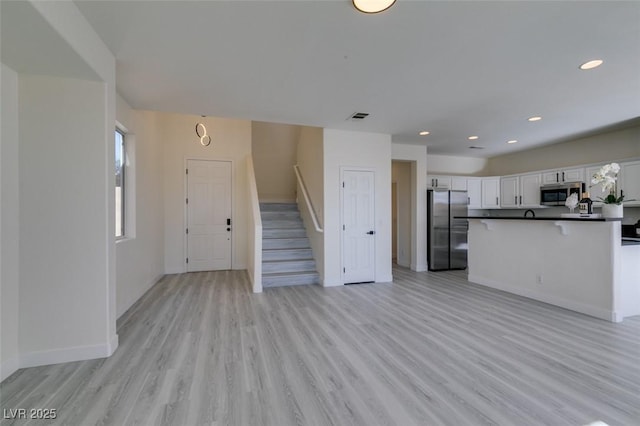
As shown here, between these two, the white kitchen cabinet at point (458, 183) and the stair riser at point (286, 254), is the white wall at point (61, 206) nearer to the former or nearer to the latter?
the stair riser at point (286, 254)

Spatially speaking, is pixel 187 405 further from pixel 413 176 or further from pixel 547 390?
pixel 413 176

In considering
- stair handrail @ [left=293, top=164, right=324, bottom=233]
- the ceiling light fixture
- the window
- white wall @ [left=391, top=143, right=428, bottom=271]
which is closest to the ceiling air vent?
stair handrail @ [left=293, top=164, right=324, bottom=233]

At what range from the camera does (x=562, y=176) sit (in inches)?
228

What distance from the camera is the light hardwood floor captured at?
5.87ft

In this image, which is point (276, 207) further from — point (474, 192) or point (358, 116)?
point (474, 192)

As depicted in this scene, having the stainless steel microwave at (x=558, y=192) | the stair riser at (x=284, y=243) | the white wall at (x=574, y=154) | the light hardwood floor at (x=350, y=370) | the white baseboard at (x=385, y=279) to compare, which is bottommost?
the light hardwood floor at (x=350, y=370)

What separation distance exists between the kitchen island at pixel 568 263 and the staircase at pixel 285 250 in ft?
10.6

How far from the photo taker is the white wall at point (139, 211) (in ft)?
11.8

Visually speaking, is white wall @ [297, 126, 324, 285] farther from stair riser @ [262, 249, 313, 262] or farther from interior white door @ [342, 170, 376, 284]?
interior white door @ [342, 170, 376, 284]

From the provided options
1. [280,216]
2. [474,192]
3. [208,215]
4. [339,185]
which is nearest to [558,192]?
[474,192]

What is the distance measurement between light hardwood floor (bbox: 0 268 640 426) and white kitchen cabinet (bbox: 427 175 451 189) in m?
3.49

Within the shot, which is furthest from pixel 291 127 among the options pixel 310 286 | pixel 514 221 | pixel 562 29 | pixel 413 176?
pixel 562 29

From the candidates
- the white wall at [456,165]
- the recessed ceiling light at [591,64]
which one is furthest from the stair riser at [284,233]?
the recessed ceiling light at [591,64]

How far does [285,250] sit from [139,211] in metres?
2.52
